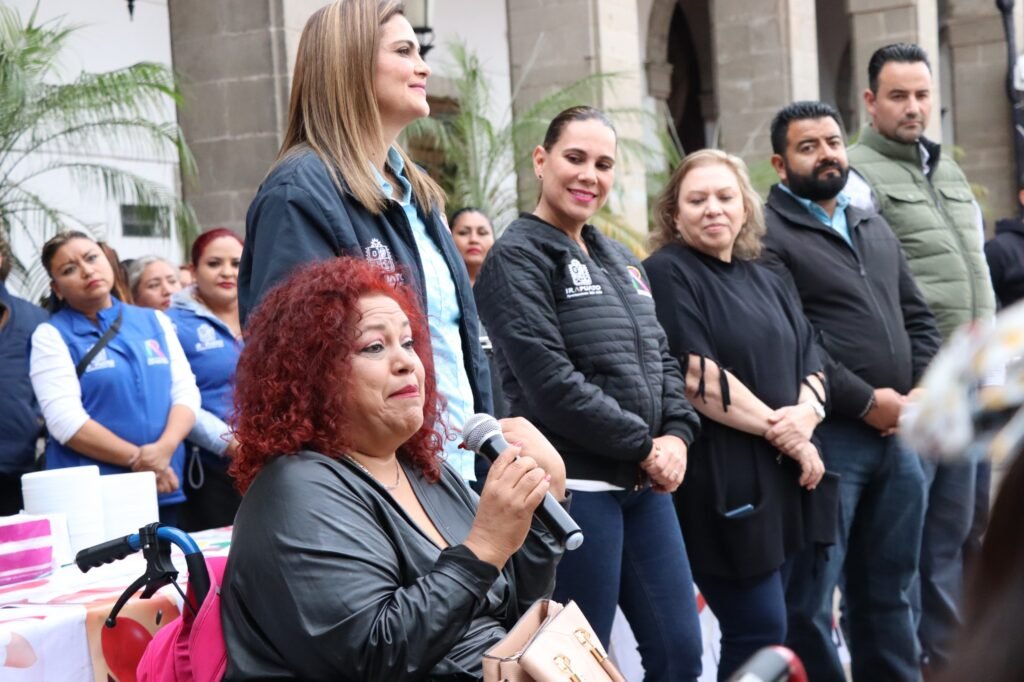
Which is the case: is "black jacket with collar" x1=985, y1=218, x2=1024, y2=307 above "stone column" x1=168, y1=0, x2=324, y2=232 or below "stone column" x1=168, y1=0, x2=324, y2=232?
below

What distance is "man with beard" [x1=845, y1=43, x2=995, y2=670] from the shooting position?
608 centimetres

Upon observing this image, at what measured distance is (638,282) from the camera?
4.77m

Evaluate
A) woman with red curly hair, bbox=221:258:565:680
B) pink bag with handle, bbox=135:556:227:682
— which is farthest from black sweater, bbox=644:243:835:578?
pink bag with handle, bbox=135:556:227:682

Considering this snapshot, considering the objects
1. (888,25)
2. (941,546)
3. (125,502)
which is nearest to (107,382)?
(125,502)

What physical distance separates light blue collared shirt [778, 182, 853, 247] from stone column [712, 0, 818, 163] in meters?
8.67

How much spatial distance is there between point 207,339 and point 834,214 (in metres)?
2.70

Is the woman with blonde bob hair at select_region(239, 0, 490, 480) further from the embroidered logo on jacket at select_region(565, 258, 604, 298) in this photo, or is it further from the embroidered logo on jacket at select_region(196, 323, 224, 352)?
the embroidered logo on jacket at select_region(196, 323, 224, 352)

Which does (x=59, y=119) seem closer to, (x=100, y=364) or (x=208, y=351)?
(x=208, y=351)

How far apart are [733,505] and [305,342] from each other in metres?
2.32

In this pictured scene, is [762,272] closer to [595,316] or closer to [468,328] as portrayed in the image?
[595,316]

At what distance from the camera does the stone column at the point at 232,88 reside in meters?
9.33

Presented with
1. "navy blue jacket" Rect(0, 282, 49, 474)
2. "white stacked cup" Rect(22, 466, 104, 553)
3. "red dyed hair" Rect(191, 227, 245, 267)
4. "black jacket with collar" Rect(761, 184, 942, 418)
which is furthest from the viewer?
"red dyed hair" Rect(191, 227, 245, 267)

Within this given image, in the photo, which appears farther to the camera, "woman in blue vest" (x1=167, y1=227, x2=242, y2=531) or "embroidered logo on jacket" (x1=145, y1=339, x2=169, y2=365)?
"woman in blue vest" (x1=167, y1=227, x2=242, y2=531)

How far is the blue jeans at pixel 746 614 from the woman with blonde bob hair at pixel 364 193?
1.45 metres
